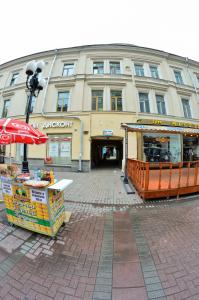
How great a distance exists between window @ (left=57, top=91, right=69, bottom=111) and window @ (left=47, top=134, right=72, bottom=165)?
263cm

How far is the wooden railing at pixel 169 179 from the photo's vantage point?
5.14m

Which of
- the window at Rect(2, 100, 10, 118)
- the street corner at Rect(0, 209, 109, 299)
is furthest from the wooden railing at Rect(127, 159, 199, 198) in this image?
the window at Rect(2, 100, 10, 118)

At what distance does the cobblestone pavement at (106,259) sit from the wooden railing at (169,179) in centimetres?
124

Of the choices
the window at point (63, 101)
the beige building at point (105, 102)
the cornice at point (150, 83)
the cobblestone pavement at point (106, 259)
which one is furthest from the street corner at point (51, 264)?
the cornice at point (150, 83)

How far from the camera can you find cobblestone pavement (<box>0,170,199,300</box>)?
1857 mm

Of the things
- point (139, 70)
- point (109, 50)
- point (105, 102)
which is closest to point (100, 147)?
point (105, 102)

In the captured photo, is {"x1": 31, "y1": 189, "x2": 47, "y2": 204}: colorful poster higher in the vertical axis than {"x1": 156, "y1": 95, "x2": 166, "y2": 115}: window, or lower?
lower

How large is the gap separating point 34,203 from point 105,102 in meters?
10.9

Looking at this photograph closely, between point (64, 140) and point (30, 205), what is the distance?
30.7 feet

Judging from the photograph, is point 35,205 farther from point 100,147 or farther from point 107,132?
point 100,147

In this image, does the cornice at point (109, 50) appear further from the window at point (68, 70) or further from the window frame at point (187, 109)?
the window frame at point (187, 109)

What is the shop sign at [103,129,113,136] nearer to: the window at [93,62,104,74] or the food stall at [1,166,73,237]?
the window at [93,62,104,74]

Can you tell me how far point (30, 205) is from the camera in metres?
2.95

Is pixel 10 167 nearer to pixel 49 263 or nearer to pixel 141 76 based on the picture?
pixel 49 263
